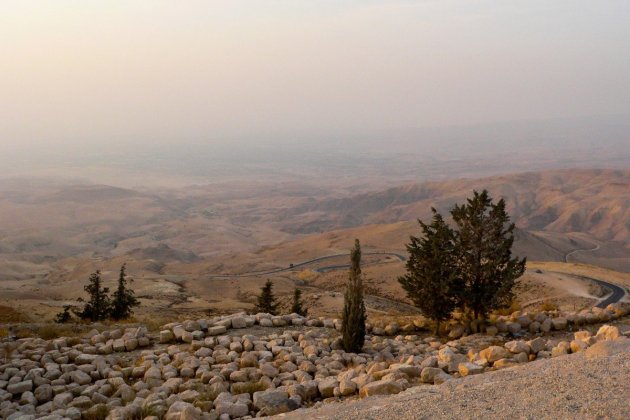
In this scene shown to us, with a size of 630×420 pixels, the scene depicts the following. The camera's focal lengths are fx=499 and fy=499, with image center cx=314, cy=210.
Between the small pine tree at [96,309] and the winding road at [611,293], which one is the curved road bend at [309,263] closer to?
the winding road at [611,293]

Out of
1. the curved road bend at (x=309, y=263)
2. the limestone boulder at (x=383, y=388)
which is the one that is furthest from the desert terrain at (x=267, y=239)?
Answer: the limestone boulder at (x=383, y=388)

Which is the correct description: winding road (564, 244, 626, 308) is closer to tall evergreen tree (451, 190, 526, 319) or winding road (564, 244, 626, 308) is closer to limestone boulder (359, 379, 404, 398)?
tall evergreen tree (451, 190, 526, 319)

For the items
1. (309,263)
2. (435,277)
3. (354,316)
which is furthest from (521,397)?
(309,263)

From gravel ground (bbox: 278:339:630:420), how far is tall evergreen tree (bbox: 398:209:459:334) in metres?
6.49

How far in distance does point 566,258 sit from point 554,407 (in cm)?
7695

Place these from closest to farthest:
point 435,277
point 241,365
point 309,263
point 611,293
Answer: point 241,365 → point 435,277 → point 611,293 → point 309,263

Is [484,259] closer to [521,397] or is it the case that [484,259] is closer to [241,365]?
[241,365]

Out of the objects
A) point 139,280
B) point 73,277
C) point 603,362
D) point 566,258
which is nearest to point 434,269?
point 603,362

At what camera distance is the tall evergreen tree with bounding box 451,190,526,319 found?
1512 centimetres

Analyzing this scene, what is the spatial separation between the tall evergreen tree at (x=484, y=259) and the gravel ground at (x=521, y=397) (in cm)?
659

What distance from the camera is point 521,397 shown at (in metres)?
6.98

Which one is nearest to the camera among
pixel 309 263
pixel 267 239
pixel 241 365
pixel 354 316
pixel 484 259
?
pixel 241 365

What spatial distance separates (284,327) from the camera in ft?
49.1

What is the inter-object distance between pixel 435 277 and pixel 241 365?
700cm
